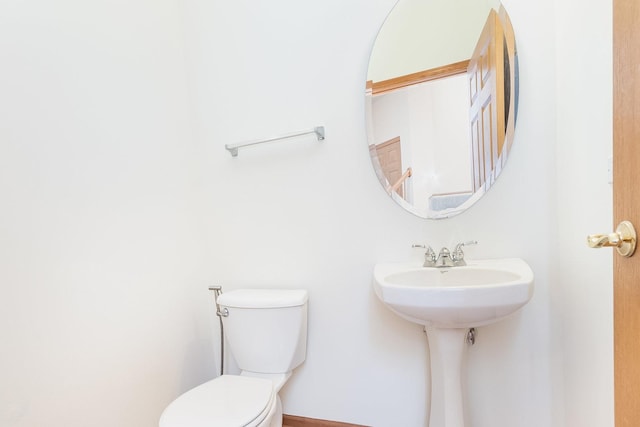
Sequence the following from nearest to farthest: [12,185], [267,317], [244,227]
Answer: [12,185] → [267,317] → [244,227]

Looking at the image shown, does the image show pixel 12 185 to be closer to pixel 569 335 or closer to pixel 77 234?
pixel 77 234

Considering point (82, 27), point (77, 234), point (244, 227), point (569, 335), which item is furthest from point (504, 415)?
point (82, 27)

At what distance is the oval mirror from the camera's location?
113 centimetres

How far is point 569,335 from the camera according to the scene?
3.42 ft

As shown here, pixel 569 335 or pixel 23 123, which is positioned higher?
pixel 23 123

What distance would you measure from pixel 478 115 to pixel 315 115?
0.66 metres

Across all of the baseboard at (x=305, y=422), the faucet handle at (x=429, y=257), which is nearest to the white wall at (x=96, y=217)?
the baseboard at (x=305, y=422)

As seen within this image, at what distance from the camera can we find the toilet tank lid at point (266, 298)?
126 cm

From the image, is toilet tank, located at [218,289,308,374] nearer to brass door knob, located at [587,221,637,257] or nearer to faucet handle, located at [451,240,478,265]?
faucet handle, located at [451,240,478,265]

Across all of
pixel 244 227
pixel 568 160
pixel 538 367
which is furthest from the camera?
pixel 244 227

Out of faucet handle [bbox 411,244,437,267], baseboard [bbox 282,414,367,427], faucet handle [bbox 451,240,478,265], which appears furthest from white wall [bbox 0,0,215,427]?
faucet handle [bbox 451,240,478,265]

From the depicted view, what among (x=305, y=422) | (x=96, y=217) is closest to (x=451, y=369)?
(x=305, y=422)

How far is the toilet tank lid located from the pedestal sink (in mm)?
367

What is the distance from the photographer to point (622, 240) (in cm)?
52
